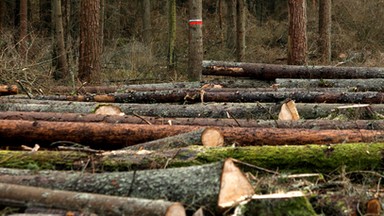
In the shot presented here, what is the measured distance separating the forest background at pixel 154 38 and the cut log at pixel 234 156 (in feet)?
18.2

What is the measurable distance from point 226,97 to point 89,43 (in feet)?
16.8

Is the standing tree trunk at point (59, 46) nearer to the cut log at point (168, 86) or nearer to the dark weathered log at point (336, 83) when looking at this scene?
the cut log at point (168, 86)

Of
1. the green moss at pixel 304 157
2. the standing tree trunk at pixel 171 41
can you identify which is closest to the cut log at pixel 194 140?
the green moss at pixel 304 157

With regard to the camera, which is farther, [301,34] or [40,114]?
[301,34]

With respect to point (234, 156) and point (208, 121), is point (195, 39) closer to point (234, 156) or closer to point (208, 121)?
point (208, 121)

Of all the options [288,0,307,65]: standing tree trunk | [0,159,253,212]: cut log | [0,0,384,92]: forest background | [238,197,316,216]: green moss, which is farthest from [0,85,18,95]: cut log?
[288,0,307,65]: standing tree trunk

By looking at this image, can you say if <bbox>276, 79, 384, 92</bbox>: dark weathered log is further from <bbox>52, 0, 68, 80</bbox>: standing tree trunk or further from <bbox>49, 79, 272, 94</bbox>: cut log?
<bbox>52, 0, 68, 80</bbox>: standing tree trunk

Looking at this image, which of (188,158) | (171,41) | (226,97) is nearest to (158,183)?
(188,158)

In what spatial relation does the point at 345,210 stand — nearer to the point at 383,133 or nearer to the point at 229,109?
the point at 383,133

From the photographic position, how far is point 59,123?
6.68 meters

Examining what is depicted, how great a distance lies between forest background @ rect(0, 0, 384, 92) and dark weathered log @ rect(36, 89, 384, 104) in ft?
6.72

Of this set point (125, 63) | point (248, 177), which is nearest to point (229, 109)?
point (248, 177)

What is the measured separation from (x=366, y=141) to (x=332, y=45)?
47.4 ft

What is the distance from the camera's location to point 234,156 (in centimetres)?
518
